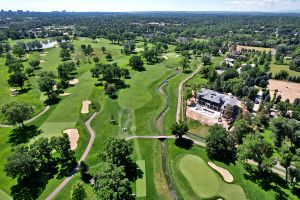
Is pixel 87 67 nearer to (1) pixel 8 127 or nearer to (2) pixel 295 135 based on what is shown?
(1) pixel 8 127

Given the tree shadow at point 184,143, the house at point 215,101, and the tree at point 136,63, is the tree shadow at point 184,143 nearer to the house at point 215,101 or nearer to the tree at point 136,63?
the house at point 215,101

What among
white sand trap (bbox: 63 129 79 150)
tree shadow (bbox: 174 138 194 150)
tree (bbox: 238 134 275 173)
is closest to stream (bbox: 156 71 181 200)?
tree shadow (bbox: 174 138 194 150)

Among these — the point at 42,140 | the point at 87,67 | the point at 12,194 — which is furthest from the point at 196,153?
the point at 87,67

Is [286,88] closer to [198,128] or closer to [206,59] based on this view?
[206,59]

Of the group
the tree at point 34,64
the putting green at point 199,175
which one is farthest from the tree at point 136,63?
the putting green at point 199,175

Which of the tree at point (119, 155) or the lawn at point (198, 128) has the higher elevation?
the tree at point (119, 155)
